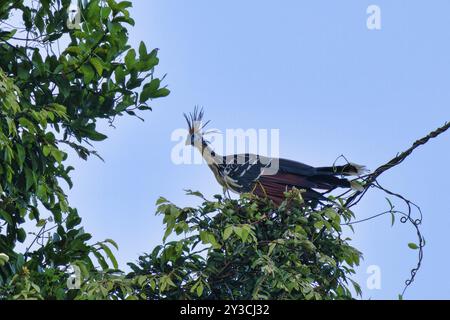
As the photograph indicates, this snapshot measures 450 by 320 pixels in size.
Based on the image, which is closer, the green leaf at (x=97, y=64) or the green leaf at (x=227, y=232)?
the green leaf at (x=227, y=232)

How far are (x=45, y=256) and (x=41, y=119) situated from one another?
119 centimetres

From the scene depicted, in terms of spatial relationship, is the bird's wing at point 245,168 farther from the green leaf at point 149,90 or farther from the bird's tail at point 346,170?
the green leaf at point 149,90

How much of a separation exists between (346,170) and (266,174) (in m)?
0.69

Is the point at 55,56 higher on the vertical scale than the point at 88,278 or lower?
higher

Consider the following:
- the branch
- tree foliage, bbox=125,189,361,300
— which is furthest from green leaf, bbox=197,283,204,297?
the branch

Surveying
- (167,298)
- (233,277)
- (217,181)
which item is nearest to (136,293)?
(167,298)

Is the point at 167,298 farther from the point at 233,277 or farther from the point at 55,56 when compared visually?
the point at 55,56

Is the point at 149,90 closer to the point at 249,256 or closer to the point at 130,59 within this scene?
the point at 130,59

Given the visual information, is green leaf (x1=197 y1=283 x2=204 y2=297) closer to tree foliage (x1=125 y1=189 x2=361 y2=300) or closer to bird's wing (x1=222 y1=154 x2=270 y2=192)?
tree foliage (x1=125 y1=189 x2=361 y2=300)

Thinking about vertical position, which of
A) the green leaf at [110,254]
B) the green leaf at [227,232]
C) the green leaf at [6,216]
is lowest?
the green leaf at [110,254]

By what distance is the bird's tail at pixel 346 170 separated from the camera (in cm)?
827

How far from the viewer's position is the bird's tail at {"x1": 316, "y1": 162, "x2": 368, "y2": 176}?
8266 millimetres

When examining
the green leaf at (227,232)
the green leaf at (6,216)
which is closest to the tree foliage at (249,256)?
the green leaf at (227,232)

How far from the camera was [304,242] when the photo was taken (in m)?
7.51
